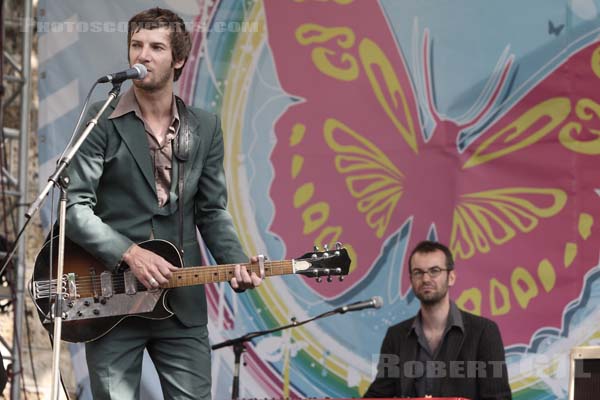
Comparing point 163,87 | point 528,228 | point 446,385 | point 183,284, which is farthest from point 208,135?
point 528,228

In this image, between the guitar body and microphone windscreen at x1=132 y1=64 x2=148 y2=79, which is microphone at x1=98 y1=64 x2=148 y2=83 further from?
the guitar body

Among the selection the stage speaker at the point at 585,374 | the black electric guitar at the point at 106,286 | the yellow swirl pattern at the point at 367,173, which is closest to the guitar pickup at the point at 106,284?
the black electric guitar at the point at 106,286

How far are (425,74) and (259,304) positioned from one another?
5.29 ft

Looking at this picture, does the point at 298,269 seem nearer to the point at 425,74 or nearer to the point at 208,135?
the point at 208,135

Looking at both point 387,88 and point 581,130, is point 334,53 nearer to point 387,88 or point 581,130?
point 387,88

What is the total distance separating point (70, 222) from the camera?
4395 millimetres

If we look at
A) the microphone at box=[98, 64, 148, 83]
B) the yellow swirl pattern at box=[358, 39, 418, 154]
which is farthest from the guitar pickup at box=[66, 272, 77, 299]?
the yellow swirl pattern at box=[358, 39, 418, 154]

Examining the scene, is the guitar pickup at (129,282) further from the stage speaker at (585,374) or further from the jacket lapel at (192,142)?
the stage speaker at (585,374)

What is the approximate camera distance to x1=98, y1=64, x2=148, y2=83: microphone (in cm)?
421

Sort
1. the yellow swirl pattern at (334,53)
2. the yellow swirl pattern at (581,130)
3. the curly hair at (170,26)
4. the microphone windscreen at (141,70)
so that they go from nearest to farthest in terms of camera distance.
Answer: the microphone windscreen at (141,70) → the curly hair at (170,26) → the yellow swirl pattern at (581,130) → the yellow swirl pattern at (334,53)

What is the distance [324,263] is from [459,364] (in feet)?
5.49

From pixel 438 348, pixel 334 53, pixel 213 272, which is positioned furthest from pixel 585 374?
pixel 334 53

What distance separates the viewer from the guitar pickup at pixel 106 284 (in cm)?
445

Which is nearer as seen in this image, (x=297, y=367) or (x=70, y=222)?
(x=70, y=222)
